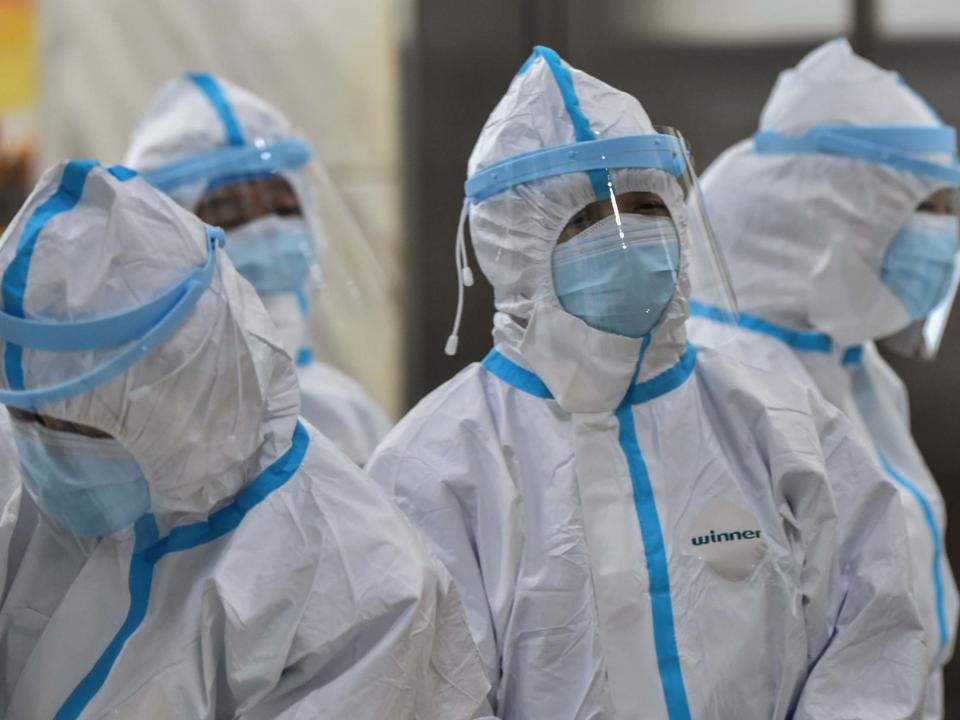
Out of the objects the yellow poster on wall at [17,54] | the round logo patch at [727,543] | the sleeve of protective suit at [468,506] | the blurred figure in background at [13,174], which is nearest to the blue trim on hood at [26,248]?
the sleeve of protective suit at [468,506]

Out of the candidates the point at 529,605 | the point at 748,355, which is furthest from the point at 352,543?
the point at 748,355

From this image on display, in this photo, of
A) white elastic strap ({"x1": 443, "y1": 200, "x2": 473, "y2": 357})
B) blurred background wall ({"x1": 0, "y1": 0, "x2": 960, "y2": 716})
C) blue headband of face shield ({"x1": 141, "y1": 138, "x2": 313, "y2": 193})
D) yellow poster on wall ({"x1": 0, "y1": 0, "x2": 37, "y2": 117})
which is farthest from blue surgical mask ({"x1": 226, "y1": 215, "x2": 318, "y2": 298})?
yellow poster on wall ({"x1": 0, "y1": 0, "x2": 37, "y2": 117})

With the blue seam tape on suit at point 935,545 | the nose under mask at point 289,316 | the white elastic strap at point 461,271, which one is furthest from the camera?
the nose under mask at point 289,316

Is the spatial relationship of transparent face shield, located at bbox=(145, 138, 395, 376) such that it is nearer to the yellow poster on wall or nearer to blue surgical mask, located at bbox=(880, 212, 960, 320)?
blue surgical mask, located at bbox=(880, 212, 960, 320)

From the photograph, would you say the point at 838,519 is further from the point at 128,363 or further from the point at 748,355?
the point at 128,363

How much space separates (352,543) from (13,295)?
41cm

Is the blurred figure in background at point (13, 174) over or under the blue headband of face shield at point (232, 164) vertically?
under

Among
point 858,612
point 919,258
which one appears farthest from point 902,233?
point 858,612

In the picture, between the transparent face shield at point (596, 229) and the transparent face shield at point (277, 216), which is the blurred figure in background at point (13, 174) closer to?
the transparent face shield at point (277, 216)

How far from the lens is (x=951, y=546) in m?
3.43

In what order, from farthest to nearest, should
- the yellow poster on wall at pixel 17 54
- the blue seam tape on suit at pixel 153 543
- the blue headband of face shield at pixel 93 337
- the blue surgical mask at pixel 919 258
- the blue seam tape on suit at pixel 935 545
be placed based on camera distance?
the yellow poster on wall at pixel 17 54 < the blue surgical mask at pixel 919 258 < the blue seam tape on suit at pixel 935 545 < the blue seam tape on suit at pixel 153 543 < the blue headband of face shield at pixel 93 337

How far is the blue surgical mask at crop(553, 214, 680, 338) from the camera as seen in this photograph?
1782 millimetres

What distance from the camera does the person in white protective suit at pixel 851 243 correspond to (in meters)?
2.49

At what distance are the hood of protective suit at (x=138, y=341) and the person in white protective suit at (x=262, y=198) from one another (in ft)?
3.48
